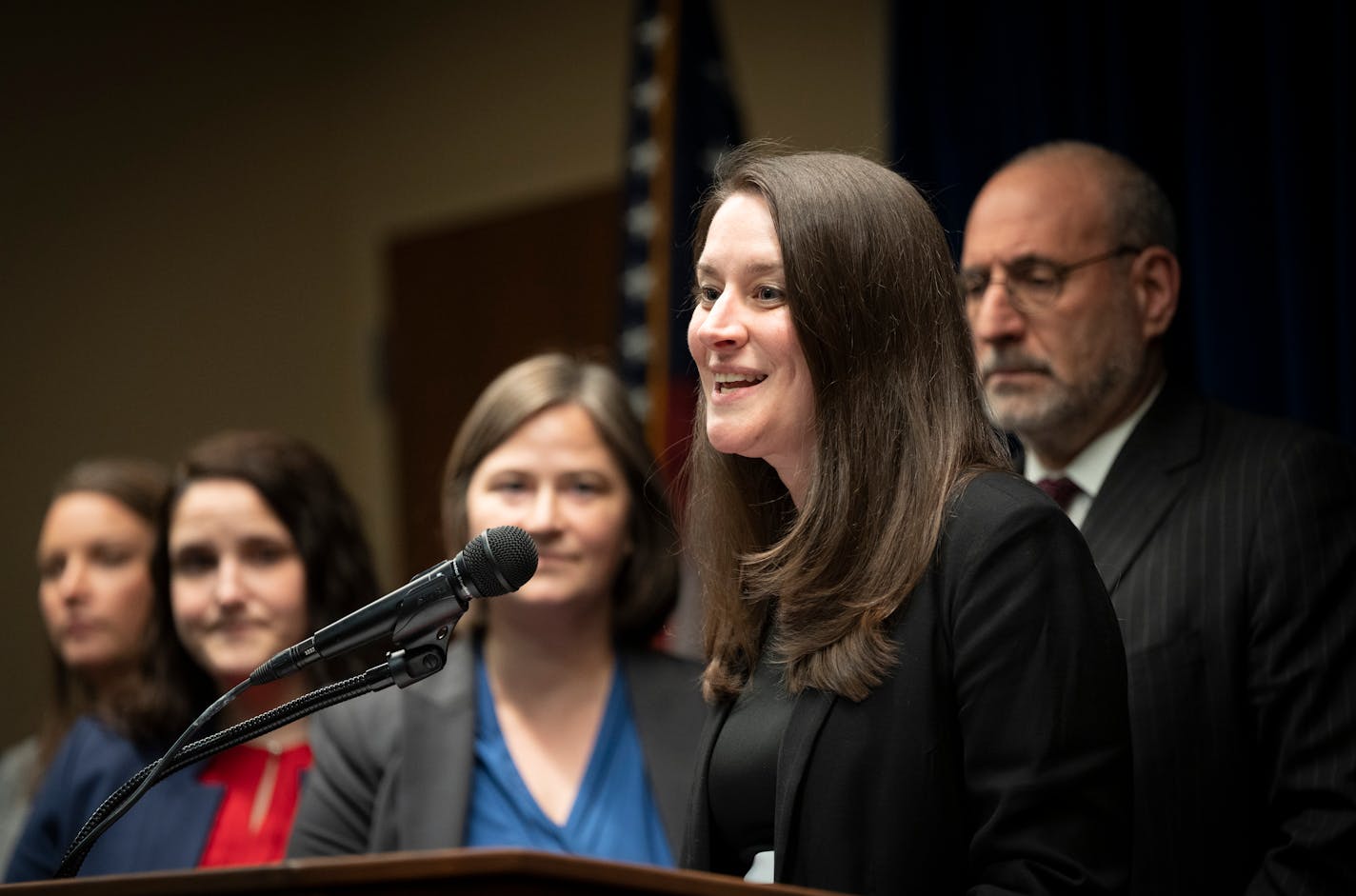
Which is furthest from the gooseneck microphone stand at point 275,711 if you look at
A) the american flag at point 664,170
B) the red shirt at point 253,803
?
the american flag at point 664,170

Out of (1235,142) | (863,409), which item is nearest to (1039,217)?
(1235,142)

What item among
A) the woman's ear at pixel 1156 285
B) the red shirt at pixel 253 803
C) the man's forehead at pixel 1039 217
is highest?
the man's forehead at pixel 1039 217

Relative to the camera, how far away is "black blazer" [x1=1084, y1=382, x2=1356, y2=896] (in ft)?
6.86

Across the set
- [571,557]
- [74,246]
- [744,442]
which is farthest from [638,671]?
[74,246]

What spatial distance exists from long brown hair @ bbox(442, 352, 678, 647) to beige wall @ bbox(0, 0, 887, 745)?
228 centimetres

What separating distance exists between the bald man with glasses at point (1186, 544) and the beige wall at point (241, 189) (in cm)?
252

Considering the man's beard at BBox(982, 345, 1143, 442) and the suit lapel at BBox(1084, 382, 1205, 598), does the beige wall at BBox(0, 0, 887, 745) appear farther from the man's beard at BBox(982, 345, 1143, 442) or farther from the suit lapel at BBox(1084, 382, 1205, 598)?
the suit lapel at BBox(1084, 382, 1205, 598)

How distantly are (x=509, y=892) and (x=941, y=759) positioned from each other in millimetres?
508

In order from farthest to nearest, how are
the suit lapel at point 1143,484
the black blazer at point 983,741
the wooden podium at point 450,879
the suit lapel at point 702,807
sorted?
the suit lapel at point 1143,484
the suit lapel at point 702,807
the black blazer at point 983,741
the wooden podium at point 450,879

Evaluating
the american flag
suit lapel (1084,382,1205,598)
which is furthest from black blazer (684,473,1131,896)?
the american flag

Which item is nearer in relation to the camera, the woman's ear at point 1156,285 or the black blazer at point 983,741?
the black blazer at point 983,741

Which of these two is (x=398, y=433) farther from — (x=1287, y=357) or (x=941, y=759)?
(x=941, y=759)

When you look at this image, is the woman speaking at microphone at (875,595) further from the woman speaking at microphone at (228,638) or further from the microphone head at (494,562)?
the woman speaking at microphone at (228,638)

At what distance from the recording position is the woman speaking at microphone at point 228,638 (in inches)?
118
